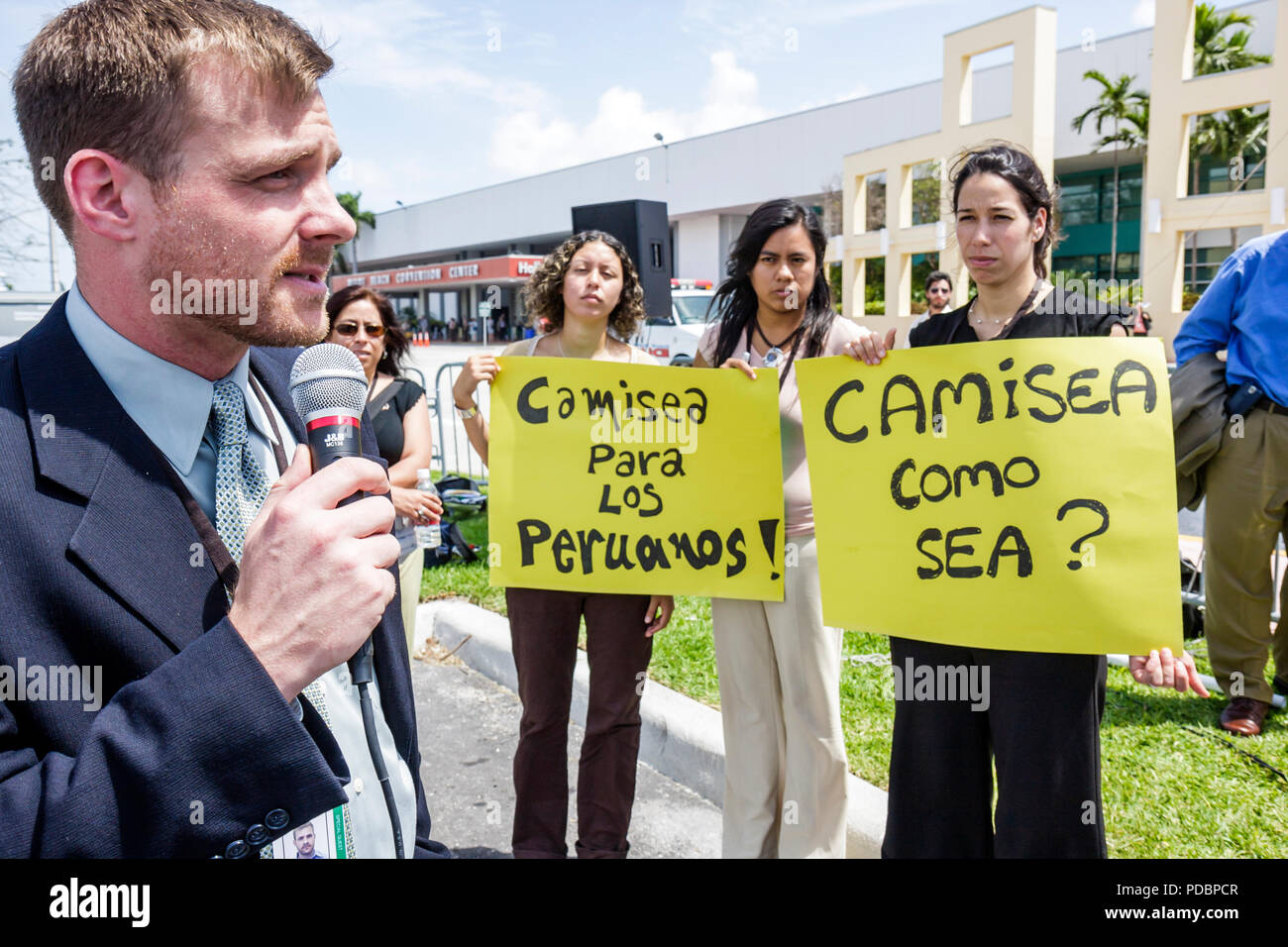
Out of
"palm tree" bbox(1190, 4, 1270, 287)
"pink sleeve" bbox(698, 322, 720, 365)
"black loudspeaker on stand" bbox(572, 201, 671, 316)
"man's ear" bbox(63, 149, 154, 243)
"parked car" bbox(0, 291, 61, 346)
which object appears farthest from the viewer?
"palm tree" bbox(1190, 4, 1270, 287)

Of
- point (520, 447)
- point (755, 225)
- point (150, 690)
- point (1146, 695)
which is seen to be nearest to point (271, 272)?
point (150, 690)

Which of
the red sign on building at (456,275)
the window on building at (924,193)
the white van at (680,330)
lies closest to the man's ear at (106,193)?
the white van at (680,330)

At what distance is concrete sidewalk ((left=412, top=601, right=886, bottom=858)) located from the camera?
3467 millimetres

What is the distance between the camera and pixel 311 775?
104cm

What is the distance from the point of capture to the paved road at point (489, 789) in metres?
3.61

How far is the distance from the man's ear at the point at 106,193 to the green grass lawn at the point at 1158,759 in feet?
11.0

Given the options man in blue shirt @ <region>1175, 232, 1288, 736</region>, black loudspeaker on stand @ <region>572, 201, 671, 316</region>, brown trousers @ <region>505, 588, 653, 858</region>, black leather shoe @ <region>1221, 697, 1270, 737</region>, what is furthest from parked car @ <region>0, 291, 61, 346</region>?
black leather shoe @ <region>1221, 697, 1270, 737</region>

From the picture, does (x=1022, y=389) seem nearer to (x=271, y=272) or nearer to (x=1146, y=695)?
(x=271, y=272)

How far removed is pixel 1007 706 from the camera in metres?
2.45

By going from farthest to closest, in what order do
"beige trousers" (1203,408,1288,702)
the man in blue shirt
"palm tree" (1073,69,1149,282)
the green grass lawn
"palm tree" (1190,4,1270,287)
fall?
"palm tree" (1073,69,1149,282)
"palm tree" (1190,4,1270,287)
"beige trousers" (1203,408,1288,702)
the man in blue shirt
the green grass lawn

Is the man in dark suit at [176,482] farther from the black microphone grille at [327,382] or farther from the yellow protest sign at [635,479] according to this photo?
the yellow protest sign at [635,479]

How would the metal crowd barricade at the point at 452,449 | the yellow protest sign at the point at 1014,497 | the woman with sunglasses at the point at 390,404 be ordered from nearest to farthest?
the yellow protest sign at the point at 1014,497 → the woman with sunglasses at the point at 390,404 → the metal crowd barricade at the point at 452,449

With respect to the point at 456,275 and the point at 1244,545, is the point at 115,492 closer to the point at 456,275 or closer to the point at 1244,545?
A: the point at 1244,545

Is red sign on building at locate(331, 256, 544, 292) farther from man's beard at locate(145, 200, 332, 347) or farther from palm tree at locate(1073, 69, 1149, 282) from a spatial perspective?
man's beard at locate(145, 200, 332, 347)
